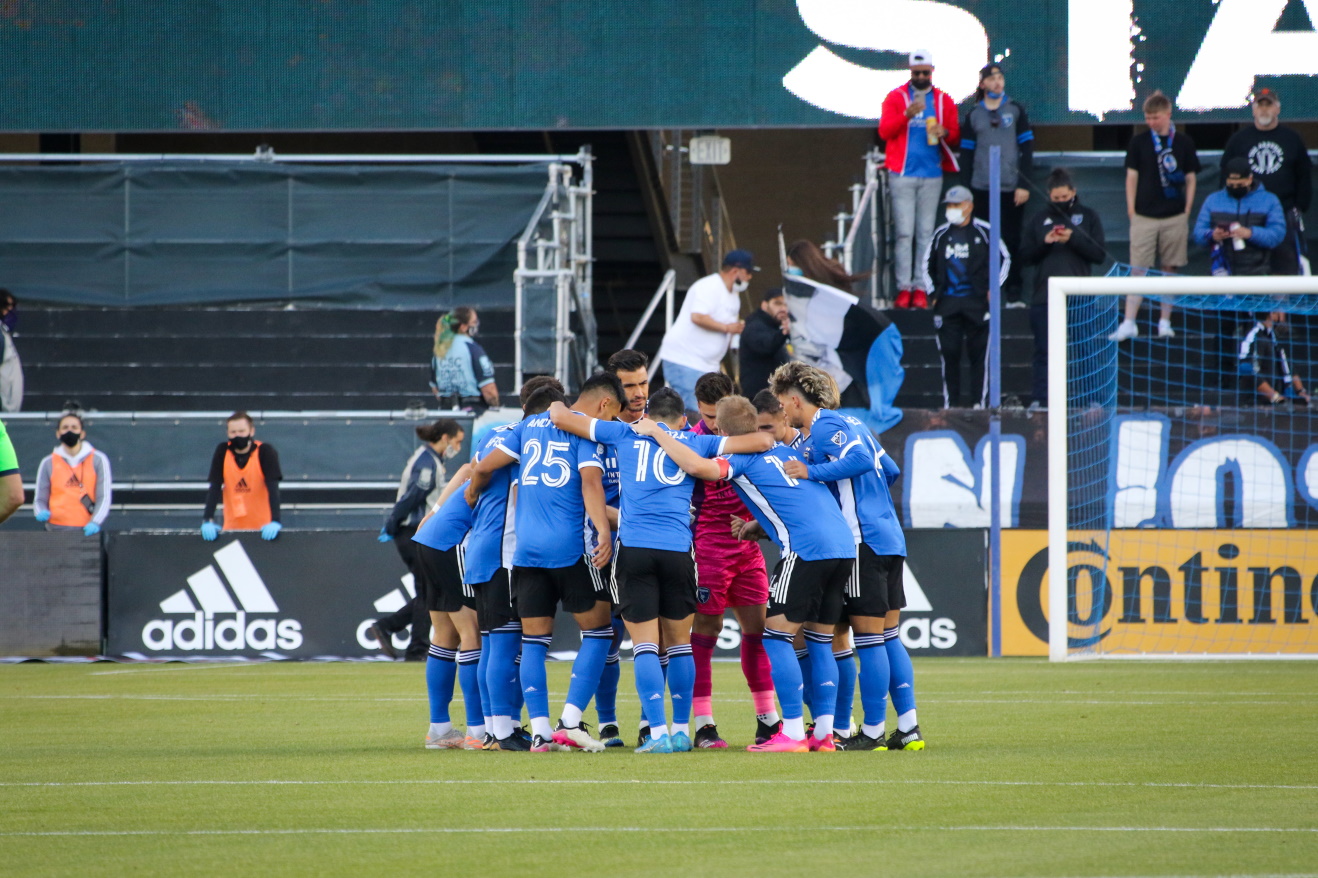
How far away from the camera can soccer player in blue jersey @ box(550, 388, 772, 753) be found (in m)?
8.82

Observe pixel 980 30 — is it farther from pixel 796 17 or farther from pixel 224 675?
pixel 224 675

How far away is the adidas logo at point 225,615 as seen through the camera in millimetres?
16453

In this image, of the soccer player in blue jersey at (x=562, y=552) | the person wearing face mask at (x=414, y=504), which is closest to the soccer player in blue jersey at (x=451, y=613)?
the soccer player in blue jersey at (x=562, y=552)

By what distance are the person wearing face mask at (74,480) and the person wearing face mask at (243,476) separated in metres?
1.03

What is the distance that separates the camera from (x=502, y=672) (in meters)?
9.15

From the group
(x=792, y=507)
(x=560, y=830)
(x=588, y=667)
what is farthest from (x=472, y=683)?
(x=560, y=830)

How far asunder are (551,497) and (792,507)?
4.12 ft

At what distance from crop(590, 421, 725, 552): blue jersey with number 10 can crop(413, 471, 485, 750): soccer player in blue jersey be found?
3.51 ft

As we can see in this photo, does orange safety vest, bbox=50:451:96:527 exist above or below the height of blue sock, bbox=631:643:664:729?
above

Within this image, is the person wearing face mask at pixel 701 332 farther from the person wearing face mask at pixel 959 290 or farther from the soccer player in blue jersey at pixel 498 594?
the soccer player in blue jersey at pixel 498 594

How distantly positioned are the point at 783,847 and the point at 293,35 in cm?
1701

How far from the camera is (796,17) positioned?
20.6 meters

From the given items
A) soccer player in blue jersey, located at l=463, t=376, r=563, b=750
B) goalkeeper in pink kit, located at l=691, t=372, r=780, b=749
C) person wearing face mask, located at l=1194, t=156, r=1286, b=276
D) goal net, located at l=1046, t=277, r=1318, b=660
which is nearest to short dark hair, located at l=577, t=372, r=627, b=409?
soccer player in blue jersey, located at l=463, t=376, r=563, b=750

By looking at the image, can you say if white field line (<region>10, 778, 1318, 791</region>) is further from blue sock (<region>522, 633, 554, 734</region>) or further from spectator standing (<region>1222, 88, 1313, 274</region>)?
spectator standing (<region>1222, 88, 1313, 274</region>)
